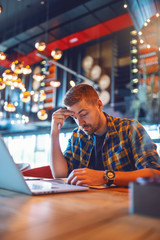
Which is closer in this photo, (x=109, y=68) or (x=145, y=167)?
(x=145, y=167)

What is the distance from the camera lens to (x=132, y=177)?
125 centimetres

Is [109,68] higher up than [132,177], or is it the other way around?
[109,68]

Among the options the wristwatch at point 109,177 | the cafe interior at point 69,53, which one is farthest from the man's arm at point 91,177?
the cafe interior at point 69,53

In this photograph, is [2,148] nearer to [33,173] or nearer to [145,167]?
[145,167]

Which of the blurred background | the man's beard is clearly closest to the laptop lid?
the man's beard

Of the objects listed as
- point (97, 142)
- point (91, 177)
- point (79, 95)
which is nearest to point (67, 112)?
point (79, 95)

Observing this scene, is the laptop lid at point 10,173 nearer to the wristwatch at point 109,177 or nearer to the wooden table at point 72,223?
the wooden table at point 72,223

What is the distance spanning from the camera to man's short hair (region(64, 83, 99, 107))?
1765mm

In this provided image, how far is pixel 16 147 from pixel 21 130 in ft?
3.90

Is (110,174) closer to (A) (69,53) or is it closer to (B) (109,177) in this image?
(B) (109,177)

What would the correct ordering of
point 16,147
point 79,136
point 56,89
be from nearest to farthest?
1. point 79,136
2. point 56,89
3. point 16,147

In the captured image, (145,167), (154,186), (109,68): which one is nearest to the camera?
(154,186)

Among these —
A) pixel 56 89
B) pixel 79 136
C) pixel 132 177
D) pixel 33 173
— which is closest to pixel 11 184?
pixel 132 177

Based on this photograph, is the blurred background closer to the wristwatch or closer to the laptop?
the wristwatch
